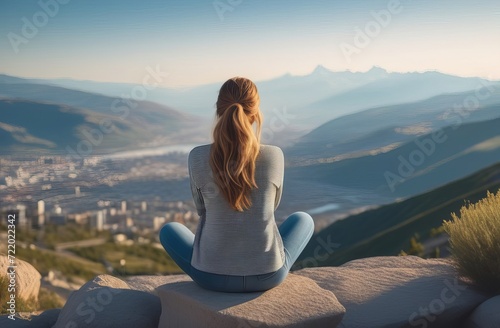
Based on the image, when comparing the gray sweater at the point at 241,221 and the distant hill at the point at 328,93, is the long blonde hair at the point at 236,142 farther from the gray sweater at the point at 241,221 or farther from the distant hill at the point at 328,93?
the distant hill at the point at 328,93

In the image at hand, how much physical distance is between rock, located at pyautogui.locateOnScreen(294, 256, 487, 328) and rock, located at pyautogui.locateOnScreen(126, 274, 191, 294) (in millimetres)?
1029

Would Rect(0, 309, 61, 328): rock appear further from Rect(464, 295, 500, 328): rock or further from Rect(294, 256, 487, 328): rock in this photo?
Rect(464, 295, 500, 328): rock

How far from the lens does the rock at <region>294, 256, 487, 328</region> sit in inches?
144

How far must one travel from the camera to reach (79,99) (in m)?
39.4

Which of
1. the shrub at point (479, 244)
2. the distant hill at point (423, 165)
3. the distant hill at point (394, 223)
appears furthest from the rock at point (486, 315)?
the distant hill at point (423, 165)

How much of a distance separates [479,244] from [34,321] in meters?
3.12

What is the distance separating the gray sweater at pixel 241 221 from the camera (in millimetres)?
3047

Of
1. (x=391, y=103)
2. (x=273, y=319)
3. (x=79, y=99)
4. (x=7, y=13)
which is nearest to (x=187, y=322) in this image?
(x=273, y=319)

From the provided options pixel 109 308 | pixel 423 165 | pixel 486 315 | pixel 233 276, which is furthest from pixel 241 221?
pixel 423 165

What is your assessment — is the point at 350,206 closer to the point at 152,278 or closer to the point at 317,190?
the point at 317,190

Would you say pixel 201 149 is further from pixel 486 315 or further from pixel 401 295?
pixel 486 315

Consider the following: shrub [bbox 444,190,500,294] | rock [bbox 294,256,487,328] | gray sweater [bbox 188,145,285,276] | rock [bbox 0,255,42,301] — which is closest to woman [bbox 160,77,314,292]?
gray sweater [bbox 188,145,285,276]

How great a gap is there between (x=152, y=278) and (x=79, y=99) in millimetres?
36403

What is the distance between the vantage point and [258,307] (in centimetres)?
311
